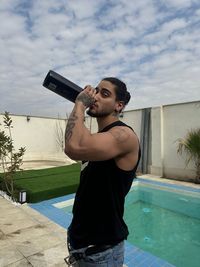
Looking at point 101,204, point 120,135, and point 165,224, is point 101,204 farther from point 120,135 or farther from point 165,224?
point 165,224

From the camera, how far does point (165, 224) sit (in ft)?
17.8

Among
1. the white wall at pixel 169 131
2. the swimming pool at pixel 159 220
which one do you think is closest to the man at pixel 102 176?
the swimming pool at pixel 159 220

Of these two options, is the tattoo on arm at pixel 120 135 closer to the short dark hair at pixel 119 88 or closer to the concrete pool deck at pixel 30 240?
the short dark hair at pixel 119 88

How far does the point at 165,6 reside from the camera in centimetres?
481

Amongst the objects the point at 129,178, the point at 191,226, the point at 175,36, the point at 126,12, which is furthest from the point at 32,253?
the point at 175,36

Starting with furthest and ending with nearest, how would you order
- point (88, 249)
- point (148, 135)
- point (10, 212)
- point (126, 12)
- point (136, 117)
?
point (136, 117), point (148, 135), point (126, 12), point (10, 212), point (88, 249)

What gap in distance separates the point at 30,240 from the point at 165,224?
3274 millimetres

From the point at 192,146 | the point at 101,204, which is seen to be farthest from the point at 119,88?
the point at 192,146

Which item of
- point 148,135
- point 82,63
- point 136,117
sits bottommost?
point 148,135

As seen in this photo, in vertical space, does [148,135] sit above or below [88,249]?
above

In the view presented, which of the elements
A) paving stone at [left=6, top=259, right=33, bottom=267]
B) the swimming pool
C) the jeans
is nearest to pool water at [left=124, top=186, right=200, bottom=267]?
the swimming pool

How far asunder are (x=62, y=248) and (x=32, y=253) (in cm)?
41

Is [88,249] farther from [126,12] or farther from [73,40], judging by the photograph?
[73,40]

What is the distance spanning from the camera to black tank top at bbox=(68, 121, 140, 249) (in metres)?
1.21
